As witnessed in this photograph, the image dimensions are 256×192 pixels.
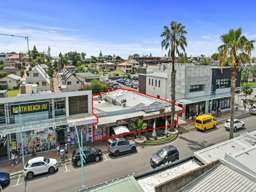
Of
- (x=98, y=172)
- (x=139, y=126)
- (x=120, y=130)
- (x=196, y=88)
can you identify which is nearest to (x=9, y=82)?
(x=120, y=130)

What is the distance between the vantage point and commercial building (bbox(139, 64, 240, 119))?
37844 millimetres

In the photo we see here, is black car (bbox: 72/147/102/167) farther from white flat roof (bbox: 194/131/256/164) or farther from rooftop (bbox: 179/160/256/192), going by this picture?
rooftop (bbox: 179/160/256/192)

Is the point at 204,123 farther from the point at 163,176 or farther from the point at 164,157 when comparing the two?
the point at 163,176

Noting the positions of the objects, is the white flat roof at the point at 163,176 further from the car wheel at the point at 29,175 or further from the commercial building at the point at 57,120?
the commercial building at the point at 57,120

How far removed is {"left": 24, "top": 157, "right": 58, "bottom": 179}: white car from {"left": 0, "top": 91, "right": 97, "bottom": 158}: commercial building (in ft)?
15.0

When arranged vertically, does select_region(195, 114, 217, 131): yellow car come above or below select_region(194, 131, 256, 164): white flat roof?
below

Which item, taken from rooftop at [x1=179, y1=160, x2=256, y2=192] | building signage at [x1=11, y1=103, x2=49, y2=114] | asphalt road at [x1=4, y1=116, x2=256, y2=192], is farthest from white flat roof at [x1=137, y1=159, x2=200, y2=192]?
building signage at [x1=11, y1=103, x2=49, y2=114]

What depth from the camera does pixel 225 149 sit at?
17.0 metres

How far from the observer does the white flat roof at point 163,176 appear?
13.3 m

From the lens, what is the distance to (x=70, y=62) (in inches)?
5709

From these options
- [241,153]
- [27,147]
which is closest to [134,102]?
[27,147]

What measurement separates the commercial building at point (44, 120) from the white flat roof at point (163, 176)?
1349 centimetres

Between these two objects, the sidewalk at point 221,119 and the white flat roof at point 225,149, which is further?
the sidewalk at point 221,119

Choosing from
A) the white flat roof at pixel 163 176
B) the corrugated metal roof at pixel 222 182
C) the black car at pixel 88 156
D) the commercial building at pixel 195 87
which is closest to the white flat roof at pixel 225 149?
the white flat roof at pixel 163 176
